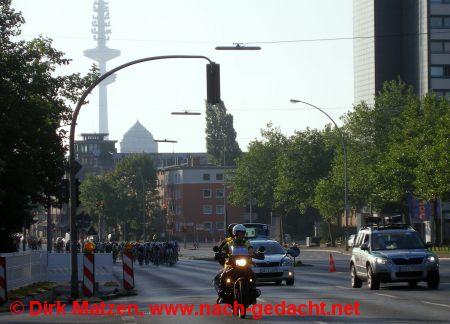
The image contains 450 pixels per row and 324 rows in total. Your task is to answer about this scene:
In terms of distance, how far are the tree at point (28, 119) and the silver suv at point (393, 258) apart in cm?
1479

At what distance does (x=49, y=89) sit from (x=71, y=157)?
1776cm

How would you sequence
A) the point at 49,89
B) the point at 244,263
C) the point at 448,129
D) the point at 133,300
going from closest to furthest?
the point at 244,263
the point at 133,300
the point at 49,89
the point at 448,129

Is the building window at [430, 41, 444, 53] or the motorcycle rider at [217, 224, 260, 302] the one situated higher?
the building window at [430, 41, 444, 53]

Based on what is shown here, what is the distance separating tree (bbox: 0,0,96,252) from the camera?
43.3 metres

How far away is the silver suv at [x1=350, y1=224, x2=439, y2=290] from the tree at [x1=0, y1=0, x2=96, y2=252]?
14.8 meters

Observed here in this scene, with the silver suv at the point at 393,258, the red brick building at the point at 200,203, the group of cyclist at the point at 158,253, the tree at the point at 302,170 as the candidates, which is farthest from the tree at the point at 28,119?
the red brick building at the point at 200,203

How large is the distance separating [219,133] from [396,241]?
137 meters

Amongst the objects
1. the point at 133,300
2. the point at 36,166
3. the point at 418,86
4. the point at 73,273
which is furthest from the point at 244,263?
the point at 418,86

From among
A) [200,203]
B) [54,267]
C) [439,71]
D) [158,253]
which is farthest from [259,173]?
[54,267]

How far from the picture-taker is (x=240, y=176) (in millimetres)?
132000

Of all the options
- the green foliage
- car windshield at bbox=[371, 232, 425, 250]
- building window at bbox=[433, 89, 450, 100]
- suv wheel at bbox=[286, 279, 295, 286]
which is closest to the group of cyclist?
suv wheel at bbox=[286, 279, 295, 286]

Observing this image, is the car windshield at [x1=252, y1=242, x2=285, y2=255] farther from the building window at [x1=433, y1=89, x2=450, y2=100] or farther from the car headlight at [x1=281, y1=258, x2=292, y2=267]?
the building window at [x1=433, y1=89, x2=450, y2=100]

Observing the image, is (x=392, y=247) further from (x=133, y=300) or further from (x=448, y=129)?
(x=448, y=129)

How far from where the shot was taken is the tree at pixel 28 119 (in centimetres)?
4328
